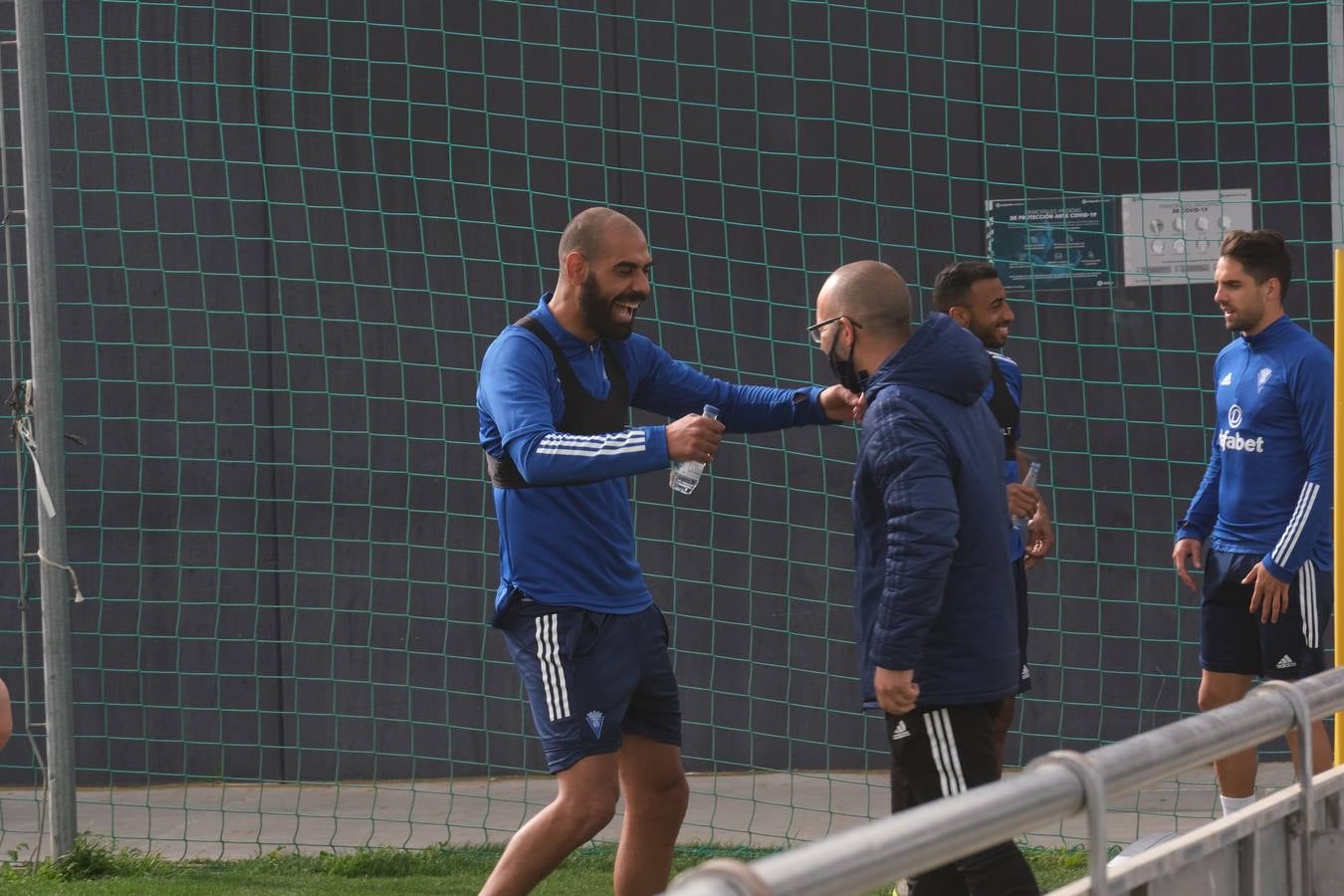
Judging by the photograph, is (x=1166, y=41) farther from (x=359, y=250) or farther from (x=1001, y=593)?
(x=1001, y=593)

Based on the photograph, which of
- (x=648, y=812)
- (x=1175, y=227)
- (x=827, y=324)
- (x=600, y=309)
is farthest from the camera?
(x=1175, y=227)

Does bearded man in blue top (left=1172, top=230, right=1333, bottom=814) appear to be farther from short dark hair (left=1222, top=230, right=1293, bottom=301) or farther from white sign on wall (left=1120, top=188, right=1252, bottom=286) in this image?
white sign on wall (left=1120, top=188, right=1252, bottom=286)

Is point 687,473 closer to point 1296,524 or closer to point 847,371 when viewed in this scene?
point 847,371

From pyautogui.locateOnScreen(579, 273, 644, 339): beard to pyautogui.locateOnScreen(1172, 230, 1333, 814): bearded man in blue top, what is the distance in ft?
6.81

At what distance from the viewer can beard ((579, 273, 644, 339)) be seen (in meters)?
4.29

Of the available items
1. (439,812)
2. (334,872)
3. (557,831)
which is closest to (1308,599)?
(557,831)

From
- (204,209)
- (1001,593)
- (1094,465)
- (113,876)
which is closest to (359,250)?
(204,209)

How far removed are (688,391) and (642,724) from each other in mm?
990

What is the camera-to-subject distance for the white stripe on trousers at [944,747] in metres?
3.65

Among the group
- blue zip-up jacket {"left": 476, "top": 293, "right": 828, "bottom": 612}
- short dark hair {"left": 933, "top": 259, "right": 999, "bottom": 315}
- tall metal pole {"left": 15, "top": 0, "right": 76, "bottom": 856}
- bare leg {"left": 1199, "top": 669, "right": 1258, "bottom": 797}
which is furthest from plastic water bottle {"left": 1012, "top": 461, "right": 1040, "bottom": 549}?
tall metal pole {"left": 15, "top": 0, "right": 76, "bottom": 856}

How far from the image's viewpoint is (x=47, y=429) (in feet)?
19.2

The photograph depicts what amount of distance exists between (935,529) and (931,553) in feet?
0.17

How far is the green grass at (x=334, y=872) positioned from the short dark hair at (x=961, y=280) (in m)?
1.98

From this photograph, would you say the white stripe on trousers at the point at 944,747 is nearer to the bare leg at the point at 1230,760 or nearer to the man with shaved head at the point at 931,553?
the man with shaved head at the point at 931,553
